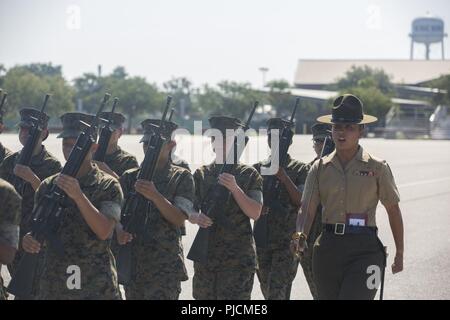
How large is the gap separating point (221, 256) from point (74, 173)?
1600 millimetres

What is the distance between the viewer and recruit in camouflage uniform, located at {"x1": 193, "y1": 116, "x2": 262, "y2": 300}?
6.25 meters

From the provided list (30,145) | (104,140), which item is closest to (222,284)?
(104,140)

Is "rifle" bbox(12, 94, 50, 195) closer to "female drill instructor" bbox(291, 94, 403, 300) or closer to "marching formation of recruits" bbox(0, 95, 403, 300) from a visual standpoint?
"marching formation of recruits" bbox(0, 95, 403, 300)

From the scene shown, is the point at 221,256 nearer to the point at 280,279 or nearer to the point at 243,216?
the point at 243,216

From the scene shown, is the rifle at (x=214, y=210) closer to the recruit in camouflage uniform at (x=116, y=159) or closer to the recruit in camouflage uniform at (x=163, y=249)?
the recruit in camouflage uniform at (x=163, y=249)

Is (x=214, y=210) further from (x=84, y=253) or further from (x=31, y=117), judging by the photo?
(x=31, y=117)

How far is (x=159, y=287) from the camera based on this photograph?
6.11 meters

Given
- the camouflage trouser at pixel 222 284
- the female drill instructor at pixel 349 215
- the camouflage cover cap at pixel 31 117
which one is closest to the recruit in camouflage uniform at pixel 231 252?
the camouflage trouser at pixel 222 284

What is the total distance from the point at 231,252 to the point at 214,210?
12.7 inches

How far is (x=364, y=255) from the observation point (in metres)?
5.51

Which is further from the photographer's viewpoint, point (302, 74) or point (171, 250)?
point (302, 74)

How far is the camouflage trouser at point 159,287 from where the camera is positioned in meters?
6.11

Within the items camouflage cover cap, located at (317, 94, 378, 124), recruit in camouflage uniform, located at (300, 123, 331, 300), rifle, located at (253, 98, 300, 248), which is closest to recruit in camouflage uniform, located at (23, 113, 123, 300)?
camouflage cover cap, located at (317, 94, 378, 124)

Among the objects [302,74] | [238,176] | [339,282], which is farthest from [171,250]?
[302,74]
